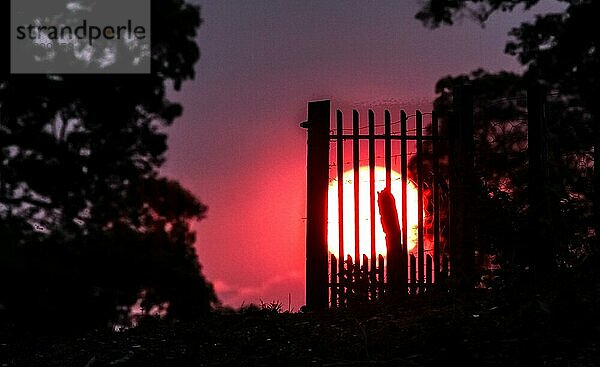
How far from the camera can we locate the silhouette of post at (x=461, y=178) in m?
7.96

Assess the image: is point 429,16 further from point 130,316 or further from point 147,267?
point 130,316

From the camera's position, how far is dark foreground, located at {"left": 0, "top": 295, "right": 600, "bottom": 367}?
4.76 m

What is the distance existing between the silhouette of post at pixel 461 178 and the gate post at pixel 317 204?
58.4 inches

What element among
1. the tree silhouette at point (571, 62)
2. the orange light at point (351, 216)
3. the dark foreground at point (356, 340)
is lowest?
the dark foreground at point (356, 340)

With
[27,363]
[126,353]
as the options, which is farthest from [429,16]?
[27,363]

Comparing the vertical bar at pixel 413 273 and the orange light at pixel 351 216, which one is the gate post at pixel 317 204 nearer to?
the orange light at pixel 351 216

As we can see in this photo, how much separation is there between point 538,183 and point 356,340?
10.6ft

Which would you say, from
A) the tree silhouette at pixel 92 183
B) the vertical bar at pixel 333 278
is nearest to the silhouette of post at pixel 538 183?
the vertical bar at pixel 333 278

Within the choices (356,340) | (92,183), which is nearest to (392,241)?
(356,340)

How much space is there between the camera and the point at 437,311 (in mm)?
6422

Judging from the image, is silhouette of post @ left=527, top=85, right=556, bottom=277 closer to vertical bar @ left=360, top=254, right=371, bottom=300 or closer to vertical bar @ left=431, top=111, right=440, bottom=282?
vertical bar @ left=431, top=111, right=440, bottom=282

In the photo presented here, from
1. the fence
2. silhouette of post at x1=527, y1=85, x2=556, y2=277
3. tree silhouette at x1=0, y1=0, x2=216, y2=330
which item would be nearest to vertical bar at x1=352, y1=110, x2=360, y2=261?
the fence

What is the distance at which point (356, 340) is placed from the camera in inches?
220

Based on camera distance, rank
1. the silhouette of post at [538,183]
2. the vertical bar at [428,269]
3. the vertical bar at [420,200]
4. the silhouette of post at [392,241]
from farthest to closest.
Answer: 1. the vertical bar at [428,269]
2. the vertical bar at [420,200]
3. the silhouette of post at [392,241]
4. the silhouette of post at [538,183]
